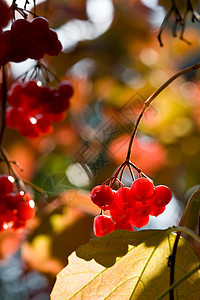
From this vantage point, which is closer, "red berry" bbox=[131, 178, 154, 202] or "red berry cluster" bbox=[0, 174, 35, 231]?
"red berry" bbox=[131, 178, 154, 202]

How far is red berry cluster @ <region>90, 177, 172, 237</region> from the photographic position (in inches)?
29.9

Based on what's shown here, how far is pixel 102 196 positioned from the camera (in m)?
0.76

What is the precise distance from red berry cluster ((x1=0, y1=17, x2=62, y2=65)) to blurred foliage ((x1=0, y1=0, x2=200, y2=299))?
78 cm

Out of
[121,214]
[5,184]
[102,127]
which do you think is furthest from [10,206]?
[102,127]

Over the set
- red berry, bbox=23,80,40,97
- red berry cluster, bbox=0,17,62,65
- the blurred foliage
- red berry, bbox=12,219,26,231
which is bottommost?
the blurred foliage

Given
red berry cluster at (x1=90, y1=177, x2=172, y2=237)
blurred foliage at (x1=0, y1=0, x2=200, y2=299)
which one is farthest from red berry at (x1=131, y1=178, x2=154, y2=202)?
blurred foliage at (x1=0, y1=0, x2=200, y2=299)

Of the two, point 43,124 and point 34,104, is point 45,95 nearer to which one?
point 34,104

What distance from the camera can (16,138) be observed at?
2111 millimetres

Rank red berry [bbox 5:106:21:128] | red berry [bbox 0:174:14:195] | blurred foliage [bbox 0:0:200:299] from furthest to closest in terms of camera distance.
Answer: blurred foliage [bbox 0:0:200:299]
red berry [bbox 5:106:21:128]
red berry [bbox 0:174:14:195]

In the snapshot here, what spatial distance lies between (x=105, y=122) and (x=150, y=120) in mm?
293

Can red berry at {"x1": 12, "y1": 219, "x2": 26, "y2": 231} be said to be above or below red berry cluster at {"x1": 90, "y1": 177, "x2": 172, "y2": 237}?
below

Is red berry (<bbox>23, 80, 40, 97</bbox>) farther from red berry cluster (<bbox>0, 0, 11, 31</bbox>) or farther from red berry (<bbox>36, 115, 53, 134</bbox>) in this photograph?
red berry cluster (<bbox>0, 0, 11, 31</bbox>)

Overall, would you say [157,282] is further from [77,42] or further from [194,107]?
[77,42]

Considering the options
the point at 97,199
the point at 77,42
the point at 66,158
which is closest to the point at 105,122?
the point at 66,158
